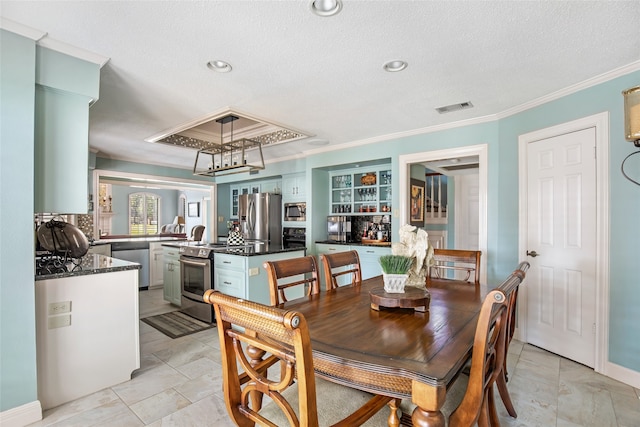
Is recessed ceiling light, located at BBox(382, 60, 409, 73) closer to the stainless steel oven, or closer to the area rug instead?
the stainless steel oven

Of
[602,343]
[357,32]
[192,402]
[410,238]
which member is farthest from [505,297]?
[602,343]

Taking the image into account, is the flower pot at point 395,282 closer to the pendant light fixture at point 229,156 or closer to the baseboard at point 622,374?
the baseboard at point 622,374

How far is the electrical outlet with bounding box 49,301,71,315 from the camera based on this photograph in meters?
2.02

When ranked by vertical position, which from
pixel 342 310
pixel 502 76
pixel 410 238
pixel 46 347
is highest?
pixel 502 76

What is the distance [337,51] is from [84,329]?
2.60 metres

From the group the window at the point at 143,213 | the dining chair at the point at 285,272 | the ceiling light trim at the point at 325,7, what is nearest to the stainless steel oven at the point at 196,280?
the dining chair at the point at 285,272

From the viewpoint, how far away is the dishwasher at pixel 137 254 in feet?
17.5

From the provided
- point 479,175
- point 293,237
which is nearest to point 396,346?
point 479,175

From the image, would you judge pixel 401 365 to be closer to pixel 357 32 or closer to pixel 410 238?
pixel 410 238

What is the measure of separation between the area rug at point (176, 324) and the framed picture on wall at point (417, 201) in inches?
123

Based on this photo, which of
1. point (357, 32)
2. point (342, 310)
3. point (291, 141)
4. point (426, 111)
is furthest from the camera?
point (291, 141)

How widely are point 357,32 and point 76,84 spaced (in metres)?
1.92

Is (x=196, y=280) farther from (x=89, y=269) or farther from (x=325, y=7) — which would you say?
(x=325, y=7)

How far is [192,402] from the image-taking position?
2.09 m
